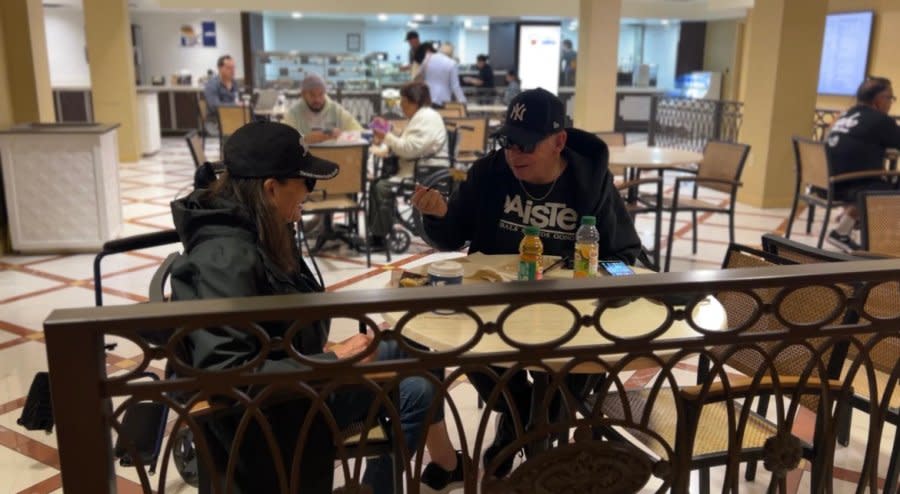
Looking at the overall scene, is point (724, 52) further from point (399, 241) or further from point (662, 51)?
point (399, 241)

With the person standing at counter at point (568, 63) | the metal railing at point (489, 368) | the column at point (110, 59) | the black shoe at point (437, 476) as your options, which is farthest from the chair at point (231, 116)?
the person standing at counter at point (568, 63)

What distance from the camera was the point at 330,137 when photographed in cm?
529

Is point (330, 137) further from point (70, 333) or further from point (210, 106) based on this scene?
point (210, 106)

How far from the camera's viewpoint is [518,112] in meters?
2.37

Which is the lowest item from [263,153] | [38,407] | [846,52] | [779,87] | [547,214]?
[38,407]

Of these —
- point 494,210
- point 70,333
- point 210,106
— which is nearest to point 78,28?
point 210,106

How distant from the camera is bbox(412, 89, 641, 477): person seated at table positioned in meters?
2.36

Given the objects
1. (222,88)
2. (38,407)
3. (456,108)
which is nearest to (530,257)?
(38,407)

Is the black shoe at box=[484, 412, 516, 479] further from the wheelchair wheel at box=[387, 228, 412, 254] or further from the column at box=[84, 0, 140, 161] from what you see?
the column at box=[84, 0, 140, 161]

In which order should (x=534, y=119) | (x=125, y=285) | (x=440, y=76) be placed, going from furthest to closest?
(x=440, y=76), (x=125, y=285), (x=534, y=119)

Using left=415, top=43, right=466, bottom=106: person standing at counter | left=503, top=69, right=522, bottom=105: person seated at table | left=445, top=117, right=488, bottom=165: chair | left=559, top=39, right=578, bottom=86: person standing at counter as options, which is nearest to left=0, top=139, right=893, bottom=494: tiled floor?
left=445, top=117, right=488, bottom=165: chair

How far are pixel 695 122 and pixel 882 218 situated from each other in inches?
329

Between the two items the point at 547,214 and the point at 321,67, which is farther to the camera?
the point at 321,67

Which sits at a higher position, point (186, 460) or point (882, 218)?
point (882, 218)
